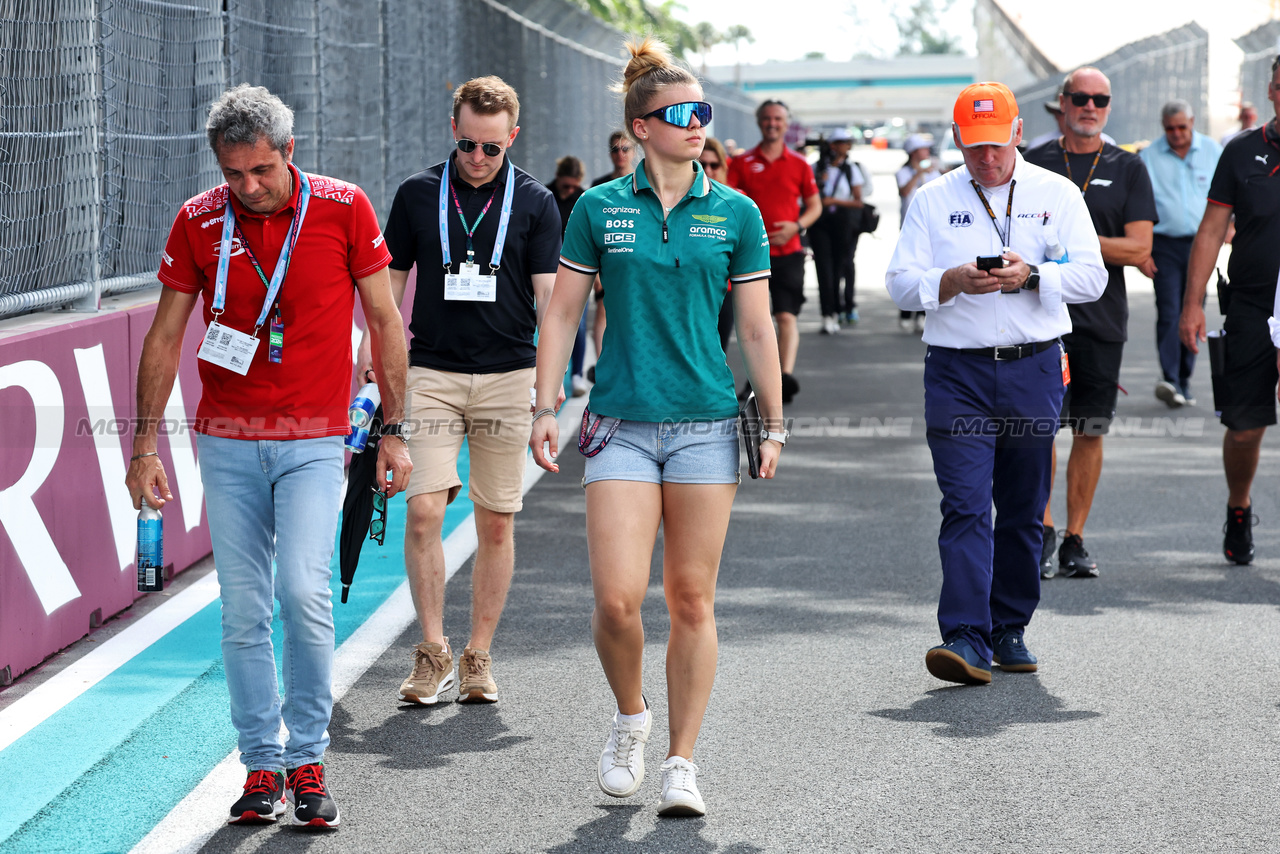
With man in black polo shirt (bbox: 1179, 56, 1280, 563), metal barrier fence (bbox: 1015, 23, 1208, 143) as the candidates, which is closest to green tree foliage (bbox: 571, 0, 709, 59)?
metal barrier fence (bbox: 1015, 23, 1208, 143)

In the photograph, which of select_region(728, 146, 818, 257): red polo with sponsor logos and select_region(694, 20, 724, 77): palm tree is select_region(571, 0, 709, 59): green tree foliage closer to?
select_region(728, 146, 818, 257): red polo with sponsor logos

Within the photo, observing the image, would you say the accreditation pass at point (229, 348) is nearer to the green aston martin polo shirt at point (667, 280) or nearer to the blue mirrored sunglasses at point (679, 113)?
the green aston martin polo shirt at point (667, 280)

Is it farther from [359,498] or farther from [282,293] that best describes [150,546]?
[359,498]

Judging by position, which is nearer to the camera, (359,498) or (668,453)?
(668,453)

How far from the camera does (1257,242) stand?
7160mm

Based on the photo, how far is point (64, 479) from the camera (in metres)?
5.72

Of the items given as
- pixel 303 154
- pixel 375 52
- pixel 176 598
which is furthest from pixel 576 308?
pixel 375 52

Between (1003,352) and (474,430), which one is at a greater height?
(1003,352)

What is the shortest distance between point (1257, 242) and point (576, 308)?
3.97 m

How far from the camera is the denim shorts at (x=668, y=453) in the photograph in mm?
4355

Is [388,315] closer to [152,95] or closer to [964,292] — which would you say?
[964,292]

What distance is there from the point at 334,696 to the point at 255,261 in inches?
69.4

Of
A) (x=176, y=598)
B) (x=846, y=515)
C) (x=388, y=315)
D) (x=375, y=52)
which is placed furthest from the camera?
(x=375, y=52)
